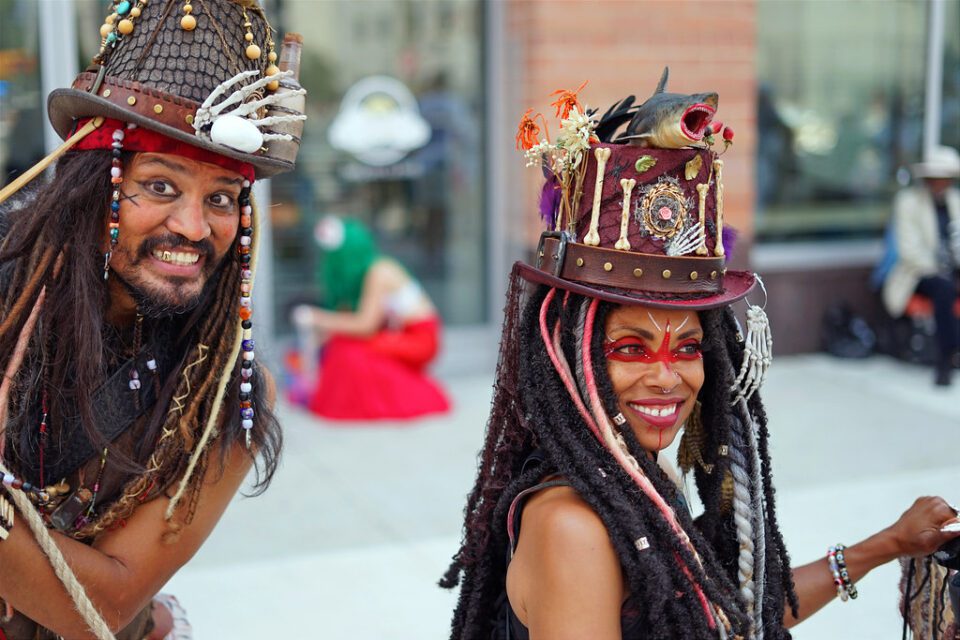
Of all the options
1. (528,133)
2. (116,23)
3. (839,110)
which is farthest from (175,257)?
(839,110)

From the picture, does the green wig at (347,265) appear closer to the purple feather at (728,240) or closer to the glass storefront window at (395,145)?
the glass storefront window at (395,145)

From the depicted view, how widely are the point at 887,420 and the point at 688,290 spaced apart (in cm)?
496

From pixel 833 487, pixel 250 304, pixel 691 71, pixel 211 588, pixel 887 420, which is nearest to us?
pixel 250 304

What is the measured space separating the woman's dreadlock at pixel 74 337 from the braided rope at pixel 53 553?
0.59ft

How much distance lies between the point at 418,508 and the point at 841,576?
2.96 meters

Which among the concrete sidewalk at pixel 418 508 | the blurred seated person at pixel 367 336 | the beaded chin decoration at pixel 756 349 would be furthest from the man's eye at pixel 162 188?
the blurred seated person at pixel 367 336

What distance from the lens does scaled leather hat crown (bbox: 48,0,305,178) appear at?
79.7 inches

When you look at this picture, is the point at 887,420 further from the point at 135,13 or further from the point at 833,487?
the point at 135,13

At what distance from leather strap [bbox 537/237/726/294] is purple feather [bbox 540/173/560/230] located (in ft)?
0.55

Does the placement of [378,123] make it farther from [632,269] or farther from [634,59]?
[632,269]

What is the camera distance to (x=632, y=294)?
6.27 ft

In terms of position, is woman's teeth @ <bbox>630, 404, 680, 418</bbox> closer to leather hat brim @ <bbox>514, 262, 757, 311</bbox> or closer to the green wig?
leather hat brim @ <bbox>514, 262, 757, 311</bbox>

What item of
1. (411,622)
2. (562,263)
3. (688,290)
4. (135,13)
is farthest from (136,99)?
(411,622)

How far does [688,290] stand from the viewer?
195cm
